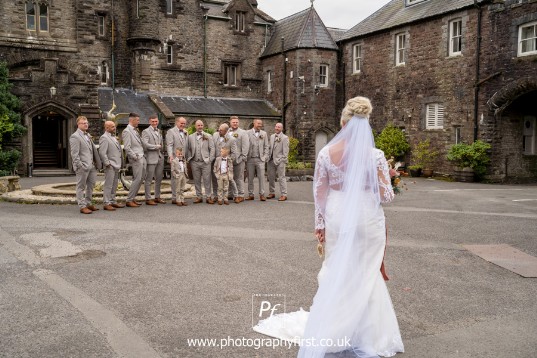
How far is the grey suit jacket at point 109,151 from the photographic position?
482 inches

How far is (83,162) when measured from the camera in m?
11.8

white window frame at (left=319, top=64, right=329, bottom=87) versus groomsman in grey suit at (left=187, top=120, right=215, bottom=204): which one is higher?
white window frame at (left=319, top=64, right=329, bottom=87)

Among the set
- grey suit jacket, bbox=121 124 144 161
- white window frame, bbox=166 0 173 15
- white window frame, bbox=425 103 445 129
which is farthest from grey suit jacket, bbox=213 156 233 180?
white window frame, bbox=166 0 173 15

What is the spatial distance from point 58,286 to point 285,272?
9.23 ft

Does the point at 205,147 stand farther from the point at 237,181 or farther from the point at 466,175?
the point at 466,175

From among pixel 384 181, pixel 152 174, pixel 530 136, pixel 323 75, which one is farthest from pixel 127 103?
pixel 384 181

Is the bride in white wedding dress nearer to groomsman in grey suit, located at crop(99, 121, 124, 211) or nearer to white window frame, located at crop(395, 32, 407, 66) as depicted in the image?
groomsman in grey suit, located at crop(99, 121, 124, 211)

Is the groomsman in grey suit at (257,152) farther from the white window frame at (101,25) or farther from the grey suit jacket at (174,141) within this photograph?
the white window frame at (101,25)

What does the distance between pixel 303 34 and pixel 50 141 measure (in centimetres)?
1628

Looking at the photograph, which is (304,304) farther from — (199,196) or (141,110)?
(141,110)

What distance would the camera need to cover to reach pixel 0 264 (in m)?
7.18

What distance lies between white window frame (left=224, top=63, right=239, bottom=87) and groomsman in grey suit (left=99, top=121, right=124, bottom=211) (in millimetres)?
22176

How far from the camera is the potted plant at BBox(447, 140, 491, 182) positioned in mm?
22078

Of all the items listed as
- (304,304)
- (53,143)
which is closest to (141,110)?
(53,143)
